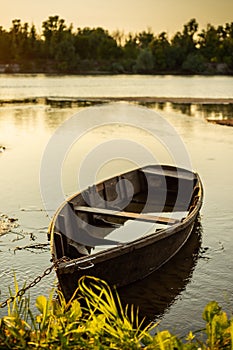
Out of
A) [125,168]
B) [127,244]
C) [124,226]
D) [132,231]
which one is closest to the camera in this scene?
[127,244]

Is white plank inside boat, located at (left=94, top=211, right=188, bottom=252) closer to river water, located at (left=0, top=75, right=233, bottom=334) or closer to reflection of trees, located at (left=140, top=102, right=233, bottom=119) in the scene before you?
river water, located at (left=0, top=75, right=233, bottom=334)

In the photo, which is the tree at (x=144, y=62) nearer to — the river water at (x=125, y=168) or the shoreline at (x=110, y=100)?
the shoreline at (x=110, y=100)

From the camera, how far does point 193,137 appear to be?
34312 millimetres

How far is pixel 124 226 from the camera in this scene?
50.8 ft

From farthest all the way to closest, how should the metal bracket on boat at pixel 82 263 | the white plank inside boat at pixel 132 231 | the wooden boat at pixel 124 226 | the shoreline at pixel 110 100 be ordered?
the shoreline at pixel 110 100 → the white plank inside boat at pixel 132 231 → the wooden boat at pixel 124 226 → the metal bracket on boat at pixel 82 263

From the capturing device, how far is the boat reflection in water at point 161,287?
416 inches

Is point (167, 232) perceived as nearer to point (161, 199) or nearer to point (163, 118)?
point (161, 199)

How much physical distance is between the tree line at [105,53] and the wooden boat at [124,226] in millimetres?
153285

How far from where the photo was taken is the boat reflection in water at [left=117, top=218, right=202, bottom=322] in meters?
10.6

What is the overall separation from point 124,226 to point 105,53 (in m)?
165

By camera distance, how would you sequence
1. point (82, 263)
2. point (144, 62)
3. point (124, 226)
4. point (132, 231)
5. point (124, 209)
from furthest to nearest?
point (144, 62) → point (124, 209) → point (124, 226) → point (132, 231) → point (82, 263)

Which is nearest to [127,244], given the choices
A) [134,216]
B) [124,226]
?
[134,216]

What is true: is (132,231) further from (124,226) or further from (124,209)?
(124,209)

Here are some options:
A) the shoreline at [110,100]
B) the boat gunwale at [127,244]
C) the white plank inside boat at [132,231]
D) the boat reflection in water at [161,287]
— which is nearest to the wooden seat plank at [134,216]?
the boat gunwale at [127,244]
